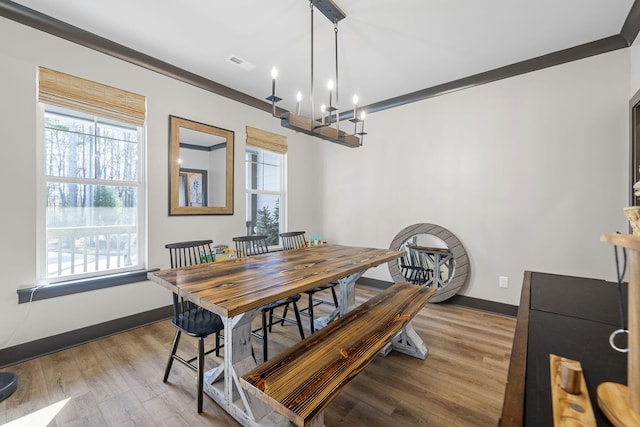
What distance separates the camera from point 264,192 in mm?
4270

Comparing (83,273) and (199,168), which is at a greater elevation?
(199,168)

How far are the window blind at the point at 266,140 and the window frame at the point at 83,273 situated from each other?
4.52 ft

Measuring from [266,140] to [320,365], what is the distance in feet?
11.5

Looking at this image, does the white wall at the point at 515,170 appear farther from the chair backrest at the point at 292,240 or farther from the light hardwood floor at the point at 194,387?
the chair backrest at the point at 292,240

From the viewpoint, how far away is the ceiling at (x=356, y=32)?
222cm

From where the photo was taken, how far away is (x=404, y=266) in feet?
13.0

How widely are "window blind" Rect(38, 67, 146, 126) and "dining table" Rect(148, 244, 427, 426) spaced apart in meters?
1.80

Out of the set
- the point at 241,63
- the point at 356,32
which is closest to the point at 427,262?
the point at 356,32

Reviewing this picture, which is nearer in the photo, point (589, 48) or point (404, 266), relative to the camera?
point (589, 48)

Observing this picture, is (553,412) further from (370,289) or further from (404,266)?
(370,289)

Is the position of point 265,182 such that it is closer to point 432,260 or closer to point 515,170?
point 432,260

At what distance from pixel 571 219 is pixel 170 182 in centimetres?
426

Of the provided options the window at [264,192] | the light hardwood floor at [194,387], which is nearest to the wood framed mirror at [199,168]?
the window at [264,192]

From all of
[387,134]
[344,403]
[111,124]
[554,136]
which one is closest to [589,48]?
[554,136]
